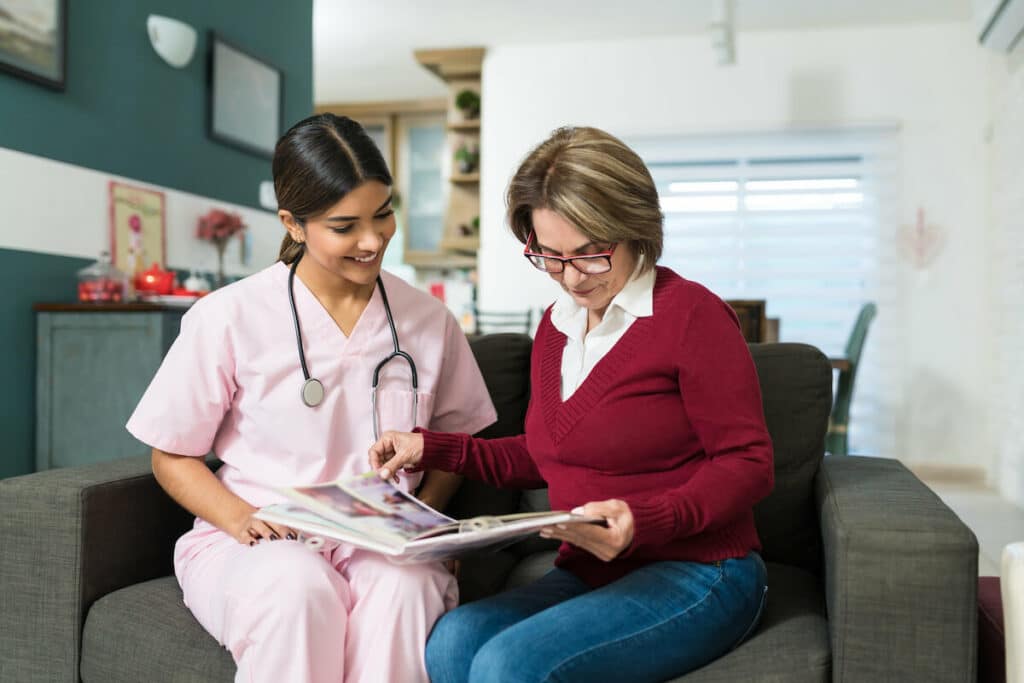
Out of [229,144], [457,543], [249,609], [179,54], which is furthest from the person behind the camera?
[229,144]

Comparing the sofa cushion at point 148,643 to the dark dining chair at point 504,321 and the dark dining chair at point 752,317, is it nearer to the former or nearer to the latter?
the dark dining chair at point 752,317

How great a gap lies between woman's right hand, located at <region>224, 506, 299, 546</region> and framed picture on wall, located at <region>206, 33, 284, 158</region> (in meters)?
2.88

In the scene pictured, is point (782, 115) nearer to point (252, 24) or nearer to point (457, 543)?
point (252, 24)

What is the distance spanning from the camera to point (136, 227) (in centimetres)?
342

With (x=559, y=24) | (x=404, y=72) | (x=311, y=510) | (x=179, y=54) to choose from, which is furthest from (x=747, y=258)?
(x=311, y=510)

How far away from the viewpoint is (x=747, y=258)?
5711mm

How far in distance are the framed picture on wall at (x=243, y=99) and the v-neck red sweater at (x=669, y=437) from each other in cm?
303

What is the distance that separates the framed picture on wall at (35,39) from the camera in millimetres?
2781

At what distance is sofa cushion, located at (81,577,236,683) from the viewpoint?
4.21ft

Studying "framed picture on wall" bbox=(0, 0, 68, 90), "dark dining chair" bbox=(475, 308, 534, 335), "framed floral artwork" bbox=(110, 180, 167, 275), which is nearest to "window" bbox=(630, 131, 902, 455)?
"dark dining chair" bbox=(475, 308, 534, 335)

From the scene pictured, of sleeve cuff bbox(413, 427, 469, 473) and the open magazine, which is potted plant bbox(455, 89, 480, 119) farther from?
the open magazine

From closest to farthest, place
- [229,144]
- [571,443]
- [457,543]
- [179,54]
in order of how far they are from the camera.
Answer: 1. [457,543]
2. [571,443]
3. [179,54]
4. [229,144]

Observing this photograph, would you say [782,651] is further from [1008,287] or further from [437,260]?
[437,260]

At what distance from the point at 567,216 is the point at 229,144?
3090mm
